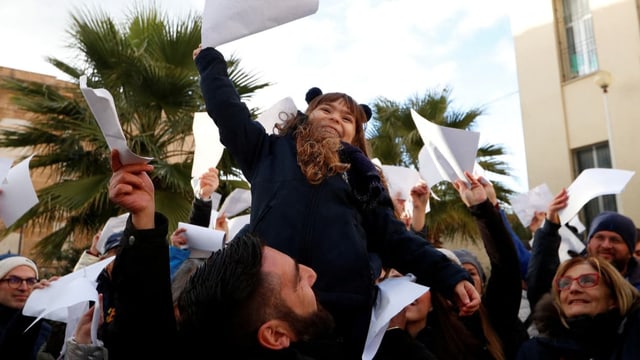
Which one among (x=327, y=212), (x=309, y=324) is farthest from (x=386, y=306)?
(x=309, y=324)

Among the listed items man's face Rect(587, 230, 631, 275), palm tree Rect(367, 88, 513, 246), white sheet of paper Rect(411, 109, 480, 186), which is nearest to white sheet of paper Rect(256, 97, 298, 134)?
white sheet of paper Rect(411, 109, 480, 186)

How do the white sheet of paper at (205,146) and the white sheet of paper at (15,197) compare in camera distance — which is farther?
the white sheet of paper at (205,146)

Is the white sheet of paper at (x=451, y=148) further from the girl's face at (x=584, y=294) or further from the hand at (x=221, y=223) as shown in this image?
the hand at (x=221, y=223)

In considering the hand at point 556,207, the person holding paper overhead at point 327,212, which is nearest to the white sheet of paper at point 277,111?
the person holding paper overhead at point 327,212

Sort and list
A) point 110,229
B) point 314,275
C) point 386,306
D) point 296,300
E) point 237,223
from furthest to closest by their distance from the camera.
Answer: point 237,223
point 110,229
point 386,306
point 314,275
point 296,300

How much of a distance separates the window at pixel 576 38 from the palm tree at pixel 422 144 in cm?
311

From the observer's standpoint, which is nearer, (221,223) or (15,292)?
(15,292)

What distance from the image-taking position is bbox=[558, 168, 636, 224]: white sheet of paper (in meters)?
3.72

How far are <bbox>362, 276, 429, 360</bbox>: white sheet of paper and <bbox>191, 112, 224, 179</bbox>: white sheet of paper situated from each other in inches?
67.6

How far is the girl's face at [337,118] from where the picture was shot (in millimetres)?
2305

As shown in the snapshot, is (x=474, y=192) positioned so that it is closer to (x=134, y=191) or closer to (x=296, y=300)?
(x=296, y=300)

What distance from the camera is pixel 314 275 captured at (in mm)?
1648

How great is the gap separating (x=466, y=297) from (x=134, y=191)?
1.04m

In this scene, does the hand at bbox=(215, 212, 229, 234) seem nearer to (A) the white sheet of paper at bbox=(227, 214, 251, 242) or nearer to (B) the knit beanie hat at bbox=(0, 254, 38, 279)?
(A) the white sheet of paper at bbox=(227, 214, 251, 242)
